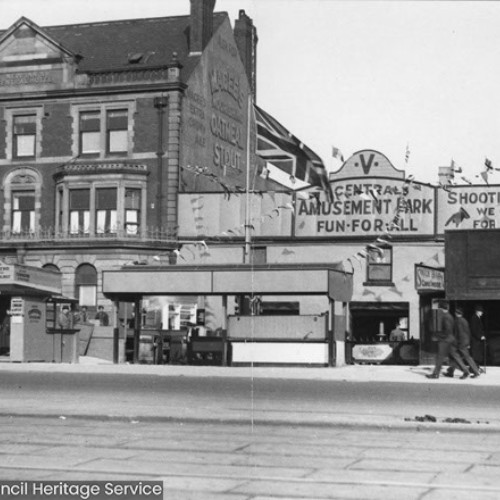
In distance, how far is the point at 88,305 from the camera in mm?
48312

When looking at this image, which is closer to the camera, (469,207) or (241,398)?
(241,398)

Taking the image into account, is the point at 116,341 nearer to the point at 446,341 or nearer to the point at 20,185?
the point at 446,341

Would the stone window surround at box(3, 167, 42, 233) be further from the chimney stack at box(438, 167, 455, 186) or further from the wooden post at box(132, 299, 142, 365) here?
the chimney stack at box(438, 167, 455, 186)

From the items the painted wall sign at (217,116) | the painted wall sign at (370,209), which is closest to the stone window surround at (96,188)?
the painted wall sign at (217,116)

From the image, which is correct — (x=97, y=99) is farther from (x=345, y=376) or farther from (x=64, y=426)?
(x=64, y=426)

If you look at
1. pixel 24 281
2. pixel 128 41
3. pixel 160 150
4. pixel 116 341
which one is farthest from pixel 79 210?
pixel 24 281

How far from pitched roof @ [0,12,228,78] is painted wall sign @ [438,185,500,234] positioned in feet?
44.5

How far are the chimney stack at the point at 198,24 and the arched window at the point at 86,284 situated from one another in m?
11.7

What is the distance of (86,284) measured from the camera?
4872 cm

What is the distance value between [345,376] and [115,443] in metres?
15.1

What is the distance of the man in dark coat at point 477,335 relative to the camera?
1151 inches

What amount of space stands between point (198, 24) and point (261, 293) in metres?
24.2

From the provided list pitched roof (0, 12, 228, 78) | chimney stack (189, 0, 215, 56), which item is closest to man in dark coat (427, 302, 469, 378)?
pitched roof (0, 12, 228, 78)

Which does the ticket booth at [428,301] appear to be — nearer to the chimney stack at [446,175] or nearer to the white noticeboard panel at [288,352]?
the white noticeboard panel at [288,352]
